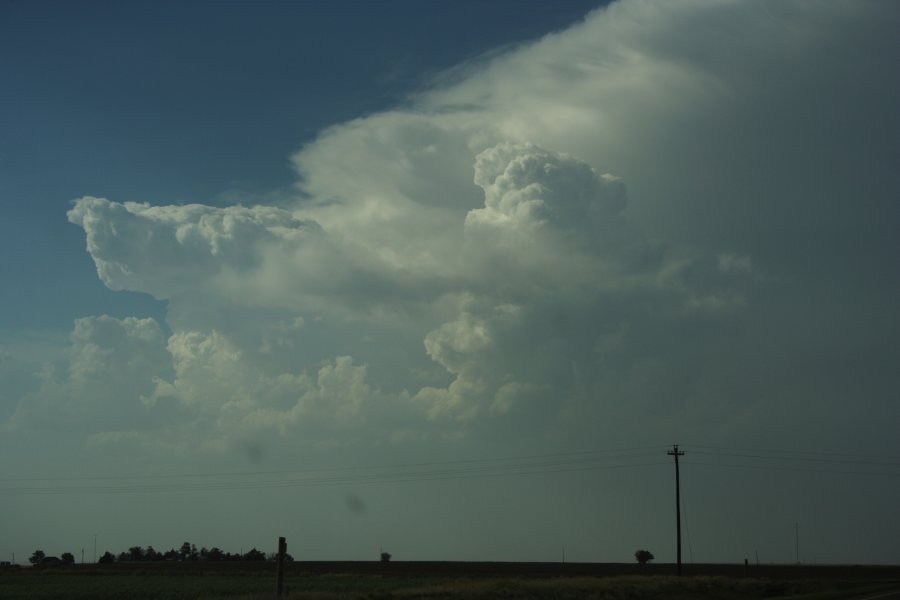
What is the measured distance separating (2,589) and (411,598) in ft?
126

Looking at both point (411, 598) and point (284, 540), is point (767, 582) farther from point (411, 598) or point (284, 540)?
point (284, 540)

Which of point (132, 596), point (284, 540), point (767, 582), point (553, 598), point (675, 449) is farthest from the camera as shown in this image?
point (675, 449)

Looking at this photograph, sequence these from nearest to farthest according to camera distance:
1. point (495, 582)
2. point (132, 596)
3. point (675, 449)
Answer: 1. point (495, 582)
2. point (132, 596)
3. point (675, 449)

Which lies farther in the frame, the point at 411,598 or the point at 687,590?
the point at 687,590

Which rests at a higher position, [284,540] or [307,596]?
[284,540]

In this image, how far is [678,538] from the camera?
78.4 m

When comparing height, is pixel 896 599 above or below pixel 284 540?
below

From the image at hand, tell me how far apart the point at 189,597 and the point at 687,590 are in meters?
33.6

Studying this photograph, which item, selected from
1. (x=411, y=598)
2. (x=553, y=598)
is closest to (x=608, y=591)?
(x=553, y=598)

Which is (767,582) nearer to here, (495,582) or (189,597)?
(495,582)

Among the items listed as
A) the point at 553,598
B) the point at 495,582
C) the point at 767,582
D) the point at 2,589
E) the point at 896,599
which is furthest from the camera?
the point at 767,582

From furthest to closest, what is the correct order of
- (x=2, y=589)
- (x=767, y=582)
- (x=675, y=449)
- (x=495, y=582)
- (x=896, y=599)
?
(x=675, y=449), (x=767, y=582), (x=2, y=589), (x=495, y=582), (x=896, y=599)

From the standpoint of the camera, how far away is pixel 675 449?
3374 inches

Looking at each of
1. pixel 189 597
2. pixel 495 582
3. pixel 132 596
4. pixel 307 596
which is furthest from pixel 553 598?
pixel 132 596
